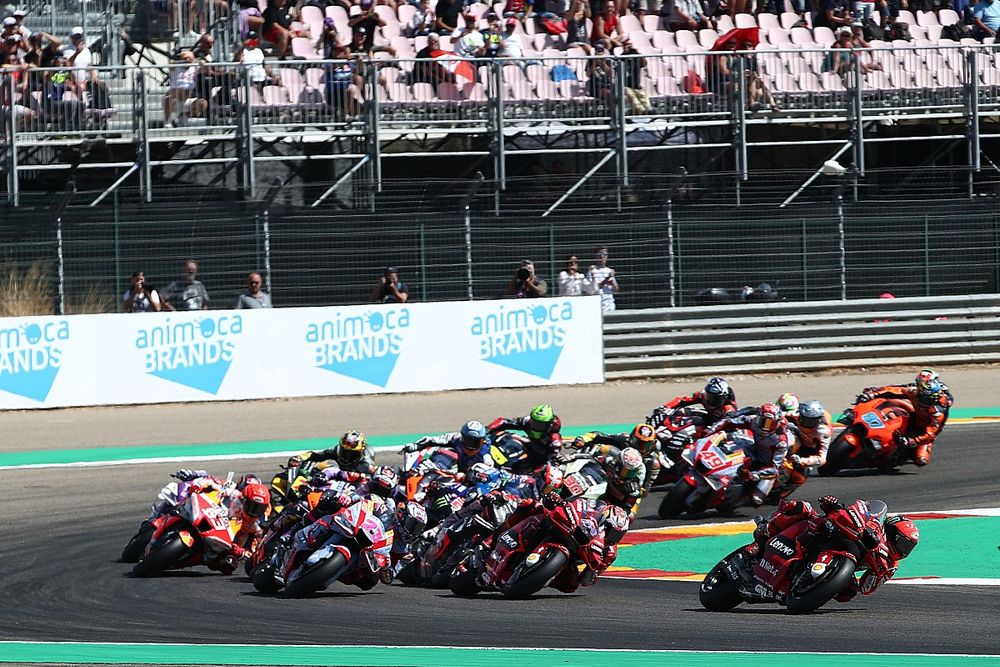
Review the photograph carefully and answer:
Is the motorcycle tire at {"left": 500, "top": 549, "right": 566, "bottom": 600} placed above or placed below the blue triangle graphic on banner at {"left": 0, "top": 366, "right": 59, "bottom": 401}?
below

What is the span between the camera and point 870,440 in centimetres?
1524

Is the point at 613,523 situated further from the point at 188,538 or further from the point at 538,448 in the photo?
the point at 188,538

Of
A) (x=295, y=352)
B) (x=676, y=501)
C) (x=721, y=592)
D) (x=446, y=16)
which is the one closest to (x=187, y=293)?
(x=295, y=352)

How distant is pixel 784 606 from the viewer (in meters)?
9.65

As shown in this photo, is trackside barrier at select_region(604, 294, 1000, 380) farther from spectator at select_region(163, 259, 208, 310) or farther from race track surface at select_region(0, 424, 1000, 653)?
race track surface at select_region(0, 424, 1000, 653)

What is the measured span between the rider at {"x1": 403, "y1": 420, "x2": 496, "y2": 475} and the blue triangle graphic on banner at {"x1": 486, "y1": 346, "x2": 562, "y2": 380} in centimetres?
771

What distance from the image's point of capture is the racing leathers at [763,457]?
13.6 m

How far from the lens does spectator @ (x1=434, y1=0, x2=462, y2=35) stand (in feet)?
77.1

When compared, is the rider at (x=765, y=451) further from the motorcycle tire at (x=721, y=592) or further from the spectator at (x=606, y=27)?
the spectator at (x=606, y=27)

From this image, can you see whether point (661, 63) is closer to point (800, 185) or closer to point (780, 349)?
point (800, 185)

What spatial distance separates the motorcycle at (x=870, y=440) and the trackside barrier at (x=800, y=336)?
6.22 meters

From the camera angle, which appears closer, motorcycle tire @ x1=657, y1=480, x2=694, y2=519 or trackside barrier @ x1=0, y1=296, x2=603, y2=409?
motorcycle tire @ x1=657, y1=480, x2=694, y2=519

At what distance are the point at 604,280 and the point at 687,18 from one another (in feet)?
19.2

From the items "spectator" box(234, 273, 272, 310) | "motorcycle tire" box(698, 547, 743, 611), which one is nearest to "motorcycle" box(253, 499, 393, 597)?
"motorcycle tire" box(698, 547, 743, 611)
